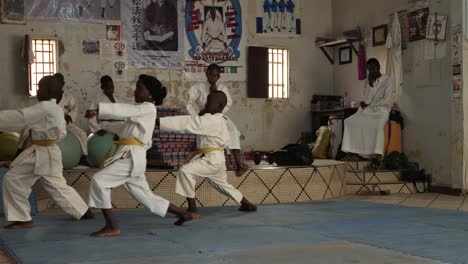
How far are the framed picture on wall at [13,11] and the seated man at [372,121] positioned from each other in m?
5.35

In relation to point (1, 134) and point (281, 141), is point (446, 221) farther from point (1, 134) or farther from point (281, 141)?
point (281, 141)

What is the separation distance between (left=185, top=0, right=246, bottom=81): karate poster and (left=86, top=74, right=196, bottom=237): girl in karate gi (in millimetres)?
6050

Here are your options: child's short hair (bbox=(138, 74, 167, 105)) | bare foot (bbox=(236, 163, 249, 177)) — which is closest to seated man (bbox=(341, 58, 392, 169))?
bare foot (bbox=(236, 163, 249, 177))

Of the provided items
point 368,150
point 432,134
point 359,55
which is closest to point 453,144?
point 432,134

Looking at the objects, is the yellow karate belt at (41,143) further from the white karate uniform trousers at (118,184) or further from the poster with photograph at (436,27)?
the poster with photograph at (436,27)

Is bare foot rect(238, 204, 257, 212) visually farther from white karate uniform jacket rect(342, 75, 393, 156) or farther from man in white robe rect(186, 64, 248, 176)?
white karate uniform jacket rect(342, 75, 393, 156)

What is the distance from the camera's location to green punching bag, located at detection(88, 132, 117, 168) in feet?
26.3

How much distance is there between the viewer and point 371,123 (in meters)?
10.1

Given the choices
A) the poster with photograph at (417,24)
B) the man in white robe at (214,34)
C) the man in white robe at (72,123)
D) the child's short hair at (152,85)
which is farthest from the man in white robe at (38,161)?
the man in white robe at (214,34)

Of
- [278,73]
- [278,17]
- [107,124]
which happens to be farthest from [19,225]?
[278,17]

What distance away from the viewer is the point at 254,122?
482 inches

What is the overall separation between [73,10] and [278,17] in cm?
375

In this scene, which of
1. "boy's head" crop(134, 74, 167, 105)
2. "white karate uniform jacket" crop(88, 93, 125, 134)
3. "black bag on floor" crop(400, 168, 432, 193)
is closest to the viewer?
"boy's head" crop(134, 74, 167, 105)

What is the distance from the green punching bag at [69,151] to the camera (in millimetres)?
7700
